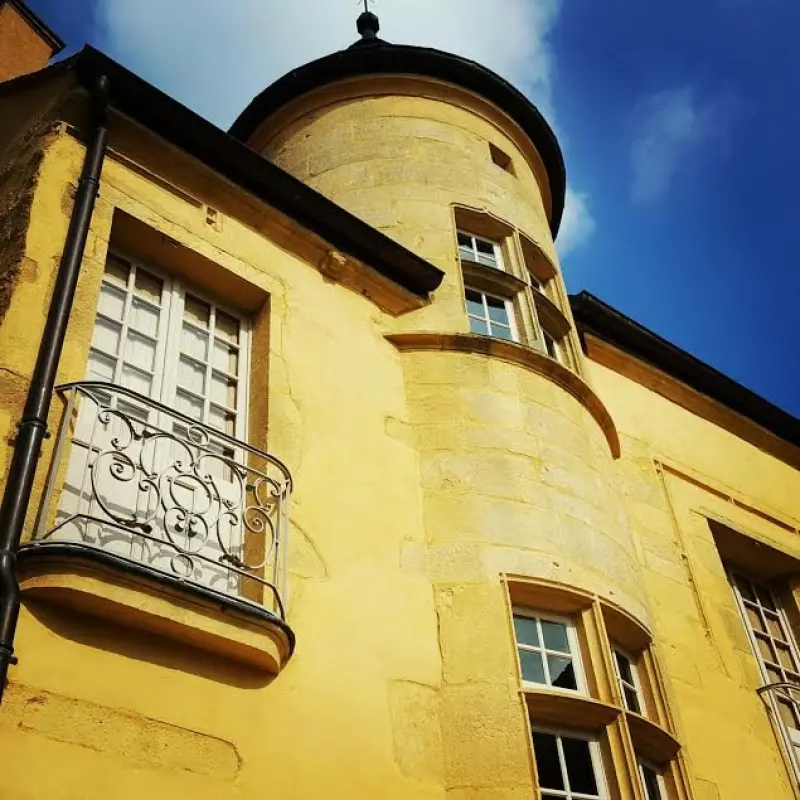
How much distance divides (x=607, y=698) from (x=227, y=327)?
11.0 feet

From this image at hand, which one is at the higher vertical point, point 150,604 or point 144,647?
point 150,604

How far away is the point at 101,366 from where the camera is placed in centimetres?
549

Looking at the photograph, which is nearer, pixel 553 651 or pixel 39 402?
pixel 39 402

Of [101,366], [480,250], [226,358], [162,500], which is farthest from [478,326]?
[162,500]

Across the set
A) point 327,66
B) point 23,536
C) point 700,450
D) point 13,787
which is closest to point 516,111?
point 327,66

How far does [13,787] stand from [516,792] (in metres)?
2.52

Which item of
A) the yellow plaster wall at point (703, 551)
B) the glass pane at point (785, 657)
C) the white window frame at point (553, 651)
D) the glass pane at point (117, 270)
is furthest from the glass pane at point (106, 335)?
the glass pane at point (785, 657)

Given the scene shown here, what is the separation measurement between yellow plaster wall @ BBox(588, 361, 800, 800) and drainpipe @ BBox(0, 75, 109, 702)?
14.1 ft

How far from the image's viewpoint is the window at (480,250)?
28.2ft

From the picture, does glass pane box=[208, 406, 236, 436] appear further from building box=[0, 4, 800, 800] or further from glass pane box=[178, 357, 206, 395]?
glass pane box=[178, 357, 206, 395]

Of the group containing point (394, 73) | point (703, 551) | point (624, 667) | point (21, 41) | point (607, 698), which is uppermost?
point (21, 41)

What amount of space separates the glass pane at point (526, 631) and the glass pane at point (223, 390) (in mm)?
2190

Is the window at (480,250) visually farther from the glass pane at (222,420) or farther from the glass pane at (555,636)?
the glass pane at (555,636)

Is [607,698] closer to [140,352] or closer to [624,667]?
[624,667]
